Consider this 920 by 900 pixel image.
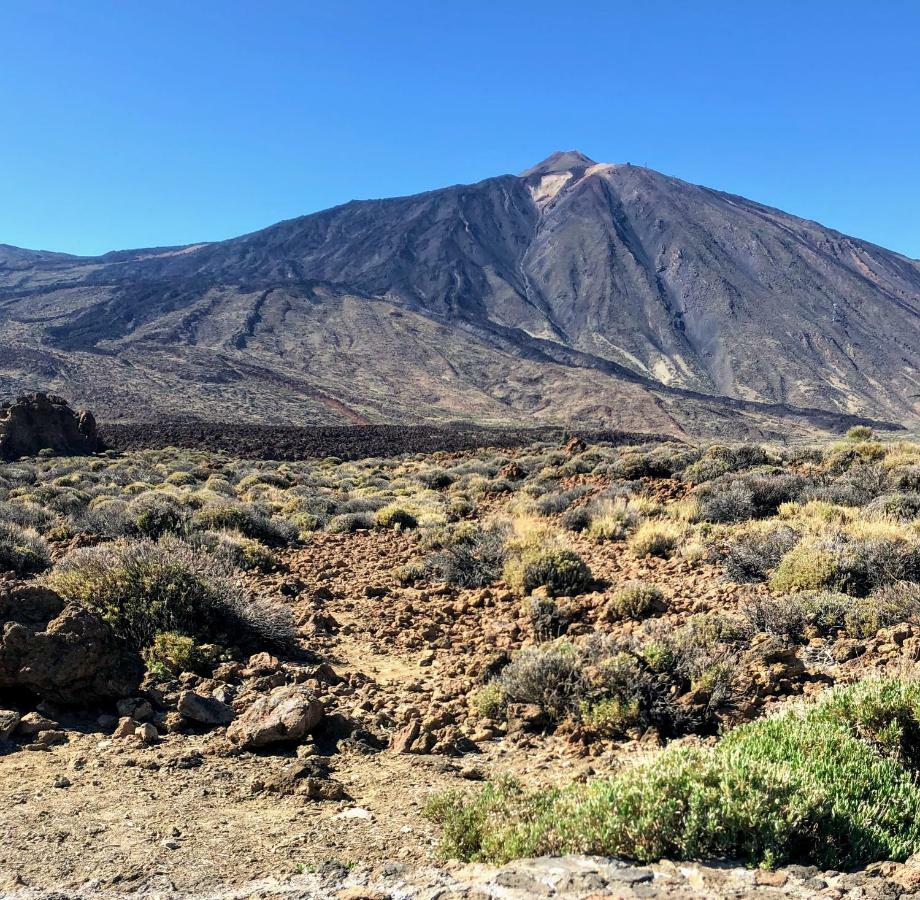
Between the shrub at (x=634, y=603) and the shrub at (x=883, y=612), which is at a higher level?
the shrub at (x=883, y=612)

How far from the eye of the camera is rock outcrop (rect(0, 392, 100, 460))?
83.6 feet

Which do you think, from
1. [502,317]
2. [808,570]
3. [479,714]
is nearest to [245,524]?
[479,714]

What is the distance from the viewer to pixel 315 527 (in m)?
12.8

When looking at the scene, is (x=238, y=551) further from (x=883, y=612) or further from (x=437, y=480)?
(x=437, y=480)

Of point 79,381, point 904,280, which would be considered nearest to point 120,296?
point 79,381

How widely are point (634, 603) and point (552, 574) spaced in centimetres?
125

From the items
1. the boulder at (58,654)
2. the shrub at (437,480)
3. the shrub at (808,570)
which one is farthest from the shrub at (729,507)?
the shrub at (437,480)

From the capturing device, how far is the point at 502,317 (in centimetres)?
13200

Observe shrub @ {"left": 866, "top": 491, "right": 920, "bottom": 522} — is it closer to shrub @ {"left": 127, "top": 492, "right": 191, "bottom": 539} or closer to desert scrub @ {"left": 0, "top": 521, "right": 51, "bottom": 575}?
shrub @ {"left": 127, "top": 492, "right": 191, "bottom": 539}

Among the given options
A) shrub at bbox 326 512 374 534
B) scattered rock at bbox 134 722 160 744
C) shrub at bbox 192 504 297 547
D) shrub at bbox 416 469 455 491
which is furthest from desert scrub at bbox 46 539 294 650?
shrub at bbox 416 469 455 491

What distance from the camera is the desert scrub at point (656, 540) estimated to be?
8812mm

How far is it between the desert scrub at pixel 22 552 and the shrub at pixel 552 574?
5.76 meters

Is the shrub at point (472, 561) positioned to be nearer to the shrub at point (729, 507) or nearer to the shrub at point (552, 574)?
the shrub at point (552, 574)

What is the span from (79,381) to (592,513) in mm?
57280
